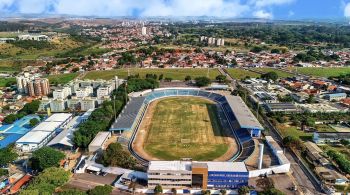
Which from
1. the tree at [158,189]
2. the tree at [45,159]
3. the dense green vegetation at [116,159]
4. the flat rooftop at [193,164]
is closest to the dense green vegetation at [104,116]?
the tree at [45,159]

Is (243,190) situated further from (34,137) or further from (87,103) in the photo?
(87,103)

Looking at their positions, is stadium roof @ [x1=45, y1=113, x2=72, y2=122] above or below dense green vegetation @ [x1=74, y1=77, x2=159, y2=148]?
below

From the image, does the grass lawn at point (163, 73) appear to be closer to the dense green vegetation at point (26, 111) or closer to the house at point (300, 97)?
the house at point (300, 97)

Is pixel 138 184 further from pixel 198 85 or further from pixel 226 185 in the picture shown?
pixel 198 85

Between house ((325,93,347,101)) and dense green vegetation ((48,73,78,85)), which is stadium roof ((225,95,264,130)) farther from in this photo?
dense green vegetation ((48,73,78,85))

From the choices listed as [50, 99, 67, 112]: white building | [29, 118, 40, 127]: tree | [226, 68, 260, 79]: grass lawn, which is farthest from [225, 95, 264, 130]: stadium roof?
[29, 118, 40, 127]: tree

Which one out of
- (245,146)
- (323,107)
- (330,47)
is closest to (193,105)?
(245,146)
